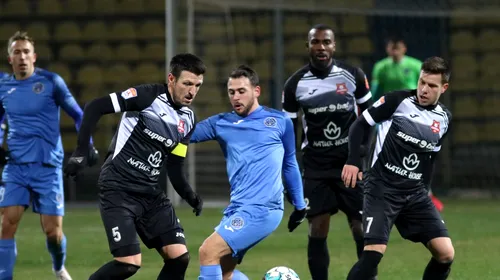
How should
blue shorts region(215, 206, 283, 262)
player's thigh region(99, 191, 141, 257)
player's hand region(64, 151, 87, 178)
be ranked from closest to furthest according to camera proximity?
player's hand region(64, 151, 87, 178), player's thigh region(99, 191, 141, 257), blue shorts region(215, 206, 283, 262)

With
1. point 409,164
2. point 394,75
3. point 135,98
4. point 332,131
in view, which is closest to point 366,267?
point 409,164

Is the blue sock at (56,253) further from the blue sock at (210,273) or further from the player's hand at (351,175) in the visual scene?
the player's hand at (351,175)

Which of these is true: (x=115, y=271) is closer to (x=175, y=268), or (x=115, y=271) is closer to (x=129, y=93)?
(x=175, y=268)

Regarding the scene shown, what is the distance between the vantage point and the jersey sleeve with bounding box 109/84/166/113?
20.6 feet

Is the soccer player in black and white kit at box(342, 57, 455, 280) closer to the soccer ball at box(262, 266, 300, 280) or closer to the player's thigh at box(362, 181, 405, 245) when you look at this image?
the player's thigh at box(362, 181, 405, 245)

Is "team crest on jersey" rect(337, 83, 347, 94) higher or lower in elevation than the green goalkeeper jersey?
higher

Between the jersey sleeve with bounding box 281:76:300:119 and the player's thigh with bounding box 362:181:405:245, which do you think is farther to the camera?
the jersey sleeve with bounding box 281:76:300:119

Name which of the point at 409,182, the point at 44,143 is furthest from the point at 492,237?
the point at 44,143

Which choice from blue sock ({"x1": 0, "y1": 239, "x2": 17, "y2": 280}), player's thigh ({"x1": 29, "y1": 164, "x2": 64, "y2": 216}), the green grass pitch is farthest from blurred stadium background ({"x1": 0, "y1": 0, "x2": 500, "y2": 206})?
blue sock ({"x1": 0, "y1": 239, "x2": 17, "y2": 280})

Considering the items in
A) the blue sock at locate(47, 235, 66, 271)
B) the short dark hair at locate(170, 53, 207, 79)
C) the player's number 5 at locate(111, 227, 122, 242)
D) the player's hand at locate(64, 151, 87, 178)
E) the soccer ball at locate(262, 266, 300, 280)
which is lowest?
the blue sock at locate(47, 235, 66, 271)

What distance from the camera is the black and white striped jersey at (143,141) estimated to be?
252 inches

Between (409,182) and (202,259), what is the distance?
1608 mm

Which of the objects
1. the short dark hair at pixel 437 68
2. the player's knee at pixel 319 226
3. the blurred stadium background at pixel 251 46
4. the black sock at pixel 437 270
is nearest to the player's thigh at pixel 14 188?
the player's knee at pixel 319 226

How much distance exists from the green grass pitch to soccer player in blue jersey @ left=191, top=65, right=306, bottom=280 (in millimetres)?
1866
